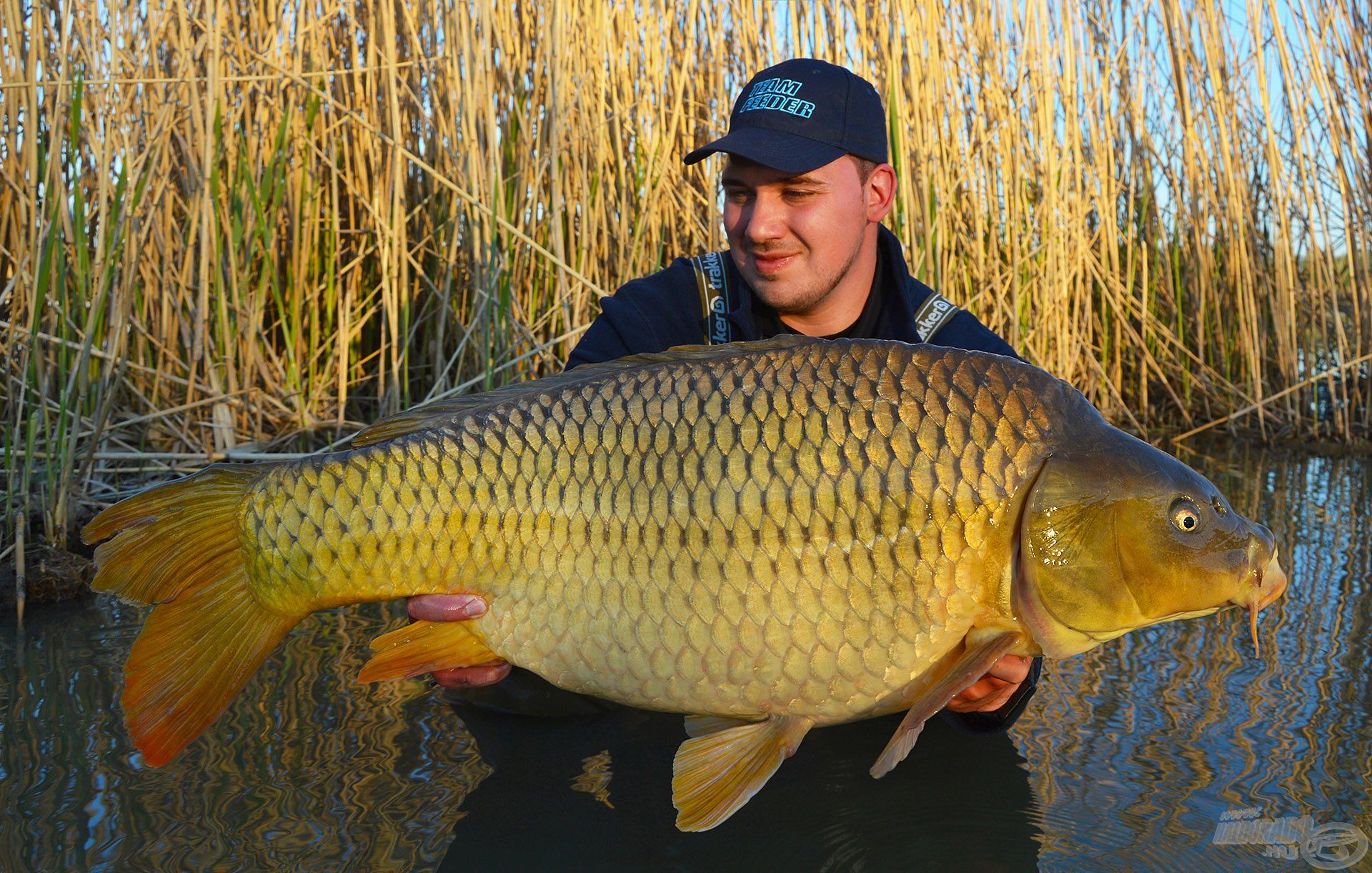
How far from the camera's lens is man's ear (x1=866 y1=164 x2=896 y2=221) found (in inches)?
82.7

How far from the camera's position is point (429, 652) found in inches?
54.4

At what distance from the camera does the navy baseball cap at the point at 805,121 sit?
1.92 m

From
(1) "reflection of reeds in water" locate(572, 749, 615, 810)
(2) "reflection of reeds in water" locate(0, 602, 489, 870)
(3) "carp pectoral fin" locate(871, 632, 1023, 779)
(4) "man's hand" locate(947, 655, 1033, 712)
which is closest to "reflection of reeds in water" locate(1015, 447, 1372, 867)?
(4) "man's hand" locate(947, 655, 1033, 712)

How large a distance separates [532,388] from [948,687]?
0.60m

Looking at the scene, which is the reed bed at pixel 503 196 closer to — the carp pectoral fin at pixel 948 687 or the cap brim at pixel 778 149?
the cap brim at pixel 778 149

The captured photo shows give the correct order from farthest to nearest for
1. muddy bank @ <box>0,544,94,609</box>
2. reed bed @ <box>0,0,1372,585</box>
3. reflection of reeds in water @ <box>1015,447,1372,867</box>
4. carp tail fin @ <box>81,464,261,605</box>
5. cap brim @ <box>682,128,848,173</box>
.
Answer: reed bed @ <box>0,0,1372,585</box> < muddy bank @ <box>0,544,94,609</box> < cap brim @ <box>682,128,848,173</box> < reflection of reeds in water @ <box>1015,447,1372,867</box> < carp tail fin @ <box>81,464,261,605</box>

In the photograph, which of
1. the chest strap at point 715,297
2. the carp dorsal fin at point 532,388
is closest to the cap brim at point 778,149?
the chest strap at point 715,297

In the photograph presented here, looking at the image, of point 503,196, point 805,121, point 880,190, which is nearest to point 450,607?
point 805,121

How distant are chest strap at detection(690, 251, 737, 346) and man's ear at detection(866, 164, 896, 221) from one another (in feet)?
0.95

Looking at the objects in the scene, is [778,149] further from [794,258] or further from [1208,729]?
[1208,729]

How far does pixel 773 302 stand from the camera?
2.02 metres

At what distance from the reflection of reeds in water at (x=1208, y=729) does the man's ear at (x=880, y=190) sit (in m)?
0.88

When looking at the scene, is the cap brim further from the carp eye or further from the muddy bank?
the muddy bank

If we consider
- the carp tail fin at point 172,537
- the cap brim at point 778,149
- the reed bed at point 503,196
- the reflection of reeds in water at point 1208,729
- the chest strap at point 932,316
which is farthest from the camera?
the reed bed at point 503,196
